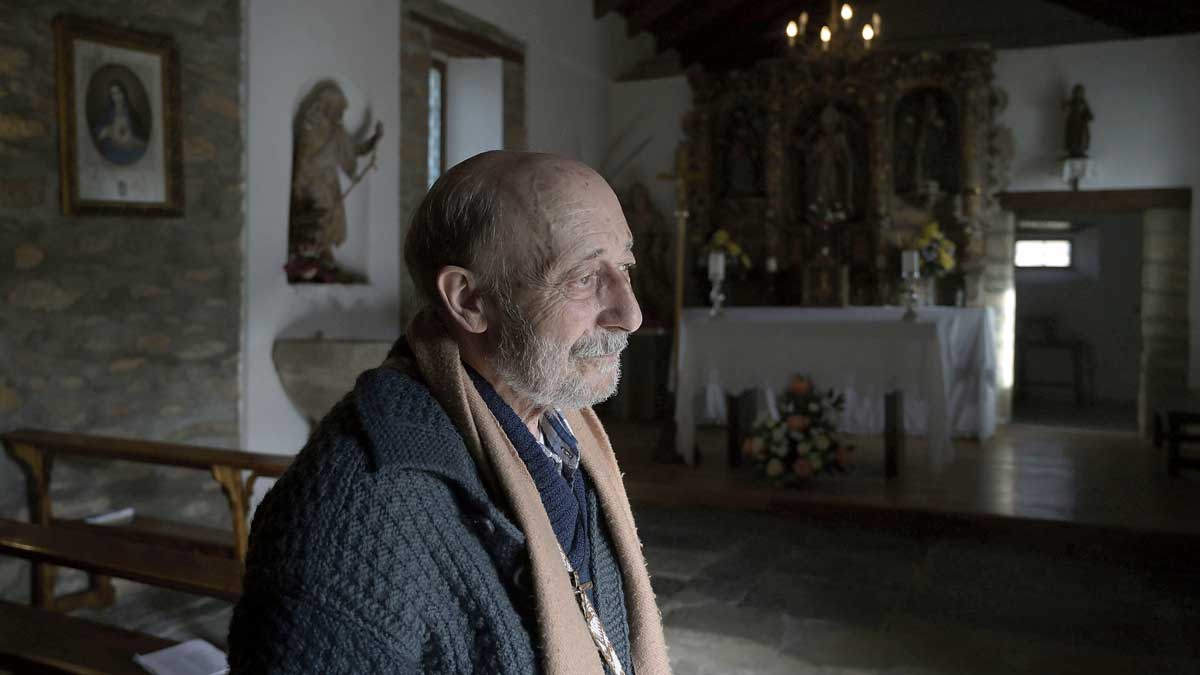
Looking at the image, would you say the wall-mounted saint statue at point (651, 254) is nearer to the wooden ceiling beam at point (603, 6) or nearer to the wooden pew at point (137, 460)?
the wooden ceiling beam at point (603, 6)

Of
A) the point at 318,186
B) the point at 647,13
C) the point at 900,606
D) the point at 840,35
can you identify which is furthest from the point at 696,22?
the point at 900,606

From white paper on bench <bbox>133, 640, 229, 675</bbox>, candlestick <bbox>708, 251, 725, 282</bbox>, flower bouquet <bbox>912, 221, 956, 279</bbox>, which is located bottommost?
white paper on bench <bbox>133, 640, 229, 675</bbox>

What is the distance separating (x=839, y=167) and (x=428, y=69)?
3.71m

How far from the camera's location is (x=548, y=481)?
121 cm

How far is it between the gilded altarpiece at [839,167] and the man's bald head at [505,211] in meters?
7.28

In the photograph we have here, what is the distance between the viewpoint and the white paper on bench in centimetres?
220

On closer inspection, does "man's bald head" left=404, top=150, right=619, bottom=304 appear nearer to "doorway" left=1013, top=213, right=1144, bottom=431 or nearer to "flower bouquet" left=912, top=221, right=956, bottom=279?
"flower bouquet" left=912, top=221, right=956, bottom=279

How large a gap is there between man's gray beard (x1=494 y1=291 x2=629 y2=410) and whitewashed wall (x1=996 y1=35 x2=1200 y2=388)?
7.70m

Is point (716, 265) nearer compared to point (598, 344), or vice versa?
point (598, 344)

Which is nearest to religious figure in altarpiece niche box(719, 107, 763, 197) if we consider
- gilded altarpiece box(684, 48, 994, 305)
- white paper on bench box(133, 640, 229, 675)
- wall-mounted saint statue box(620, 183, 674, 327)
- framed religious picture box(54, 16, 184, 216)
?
gilded altarpiece box(684, 48, 994, 305)

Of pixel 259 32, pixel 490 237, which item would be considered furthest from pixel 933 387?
pixel 490 237

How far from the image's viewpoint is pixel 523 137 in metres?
7.46

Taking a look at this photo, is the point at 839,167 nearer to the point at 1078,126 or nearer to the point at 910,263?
the point at 1078,126

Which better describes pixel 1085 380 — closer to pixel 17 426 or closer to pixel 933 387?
pixel 933 387
